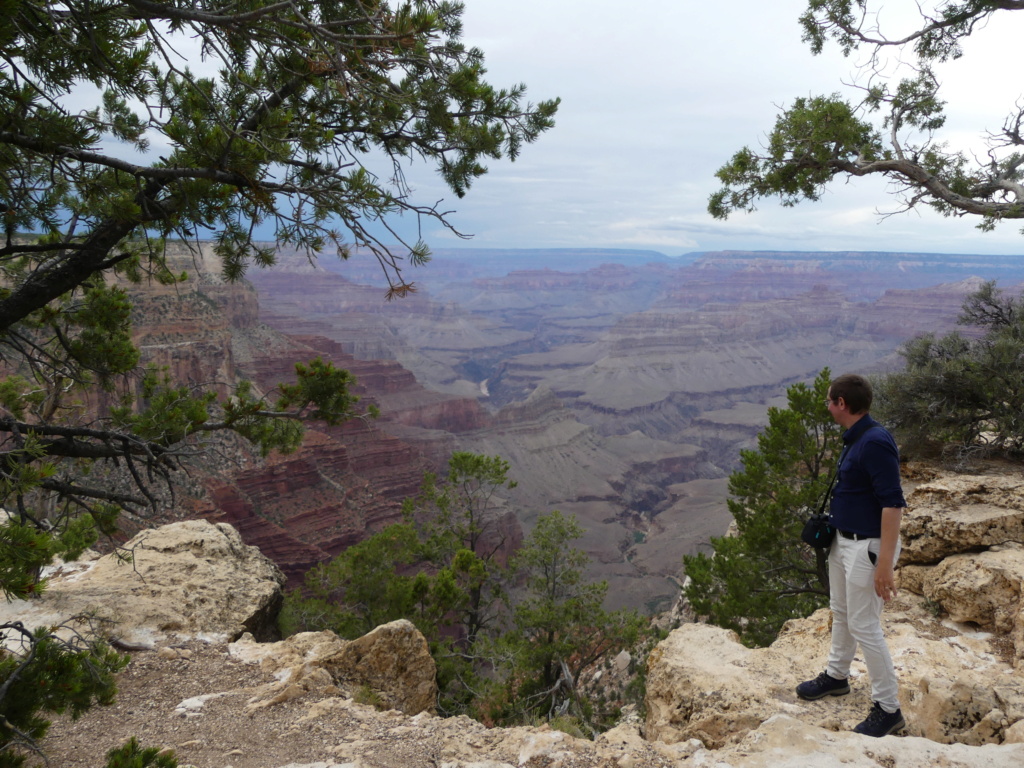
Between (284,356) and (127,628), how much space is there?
5548 centimetres

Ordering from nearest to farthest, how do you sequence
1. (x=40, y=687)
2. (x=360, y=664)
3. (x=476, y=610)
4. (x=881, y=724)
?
(x=40, y=687), (x=881, y=724), (x=360, y=664), (x=476, y=610)

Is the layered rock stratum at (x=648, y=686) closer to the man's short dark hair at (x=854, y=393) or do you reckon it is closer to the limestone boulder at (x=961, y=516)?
the limestone boulder at (x=961, y=516)

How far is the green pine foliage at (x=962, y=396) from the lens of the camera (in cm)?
728

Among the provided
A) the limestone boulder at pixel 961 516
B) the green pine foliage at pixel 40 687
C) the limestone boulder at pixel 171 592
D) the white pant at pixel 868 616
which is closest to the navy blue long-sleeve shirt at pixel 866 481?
the white pant at pixel 868 616

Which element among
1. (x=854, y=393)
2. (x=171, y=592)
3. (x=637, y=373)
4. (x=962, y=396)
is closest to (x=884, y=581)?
(x=854, y=393)

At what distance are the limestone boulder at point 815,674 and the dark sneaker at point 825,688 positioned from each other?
45 millimetres

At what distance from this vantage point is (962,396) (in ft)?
25.2

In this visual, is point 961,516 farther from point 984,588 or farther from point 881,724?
point 881,724

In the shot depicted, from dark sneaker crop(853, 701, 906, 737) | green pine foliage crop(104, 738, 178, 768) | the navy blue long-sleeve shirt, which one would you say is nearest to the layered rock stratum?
dark sneaker crop(853, 701, 906, 737)

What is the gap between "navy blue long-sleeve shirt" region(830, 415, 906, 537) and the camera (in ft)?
11.4

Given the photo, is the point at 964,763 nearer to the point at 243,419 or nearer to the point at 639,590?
Answer: the point at 243,419

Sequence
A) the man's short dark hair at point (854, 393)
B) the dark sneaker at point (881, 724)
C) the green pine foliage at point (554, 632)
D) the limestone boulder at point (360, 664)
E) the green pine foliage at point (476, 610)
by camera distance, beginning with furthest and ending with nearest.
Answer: the green pine foliage at point (554, 632), the green pine foliage at point (476, 610), the limestone boulder at point (360, 664), the man's short dark hair at point (854, 393), the dark sneaker at point (881, 724)

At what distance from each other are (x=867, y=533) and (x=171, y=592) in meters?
6.90

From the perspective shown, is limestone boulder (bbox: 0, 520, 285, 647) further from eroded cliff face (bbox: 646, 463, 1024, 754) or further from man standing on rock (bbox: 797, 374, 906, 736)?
man standing on rock (bbox: 797, 374, 906, 736)
